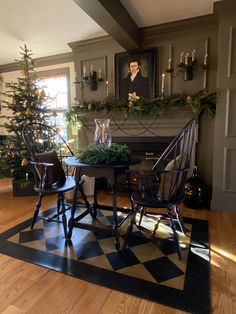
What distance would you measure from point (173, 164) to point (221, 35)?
182 cm

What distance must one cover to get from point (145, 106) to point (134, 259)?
2039mm

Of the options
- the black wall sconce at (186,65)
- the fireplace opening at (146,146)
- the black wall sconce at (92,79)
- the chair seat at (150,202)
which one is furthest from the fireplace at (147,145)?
the chair seat at (150,202)

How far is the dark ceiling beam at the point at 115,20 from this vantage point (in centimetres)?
202

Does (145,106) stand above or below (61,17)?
below

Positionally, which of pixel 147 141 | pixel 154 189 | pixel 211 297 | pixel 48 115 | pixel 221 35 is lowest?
pixel 211 297

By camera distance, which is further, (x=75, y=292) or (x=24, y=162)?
(x=24, y=162)

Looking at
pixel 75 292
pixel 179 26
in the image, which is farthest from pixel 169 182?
pixel 179 26

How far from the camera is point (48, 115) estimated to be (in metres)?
3.60

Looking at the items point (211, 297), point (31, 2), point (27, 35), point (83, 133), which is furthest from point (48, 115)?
point (211, 297)

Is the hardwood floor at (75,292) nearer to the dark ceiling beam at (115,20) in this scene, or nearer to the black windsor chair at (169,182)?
the black windsor chair at (169,182)

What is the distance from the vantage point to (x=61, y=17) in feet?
9.10

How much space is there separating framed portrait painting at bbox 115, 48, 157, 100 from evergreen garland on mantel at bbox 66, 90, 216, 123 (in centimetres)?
17

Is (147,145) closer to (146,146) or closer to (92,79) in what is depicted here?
(146,146)

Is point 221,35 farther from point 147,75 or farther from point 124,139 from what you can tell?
point 124,139
